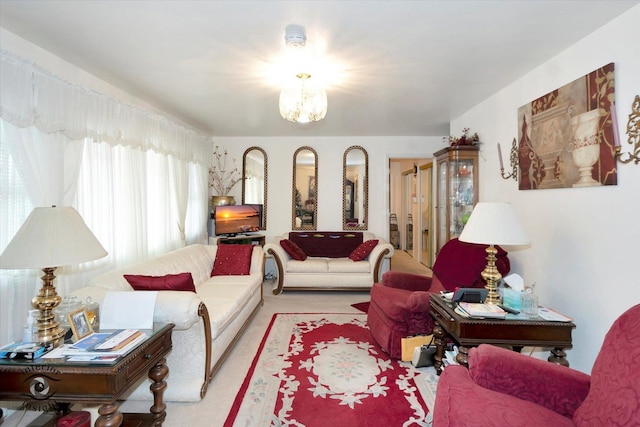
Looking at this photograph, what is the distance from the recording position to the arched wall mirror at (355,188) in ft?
19.2

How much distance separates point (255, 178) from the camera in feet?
19.5

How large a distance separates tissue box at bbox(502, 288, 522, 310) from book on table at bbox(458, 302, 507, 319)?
13 centimetres

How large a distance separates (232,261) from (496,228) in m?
2.92

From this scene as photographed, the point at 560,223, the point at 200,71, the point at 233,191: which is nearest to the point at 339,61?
the point at 200,71

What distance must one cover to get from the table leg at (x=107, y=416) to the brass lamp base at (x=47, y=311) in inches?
16.8

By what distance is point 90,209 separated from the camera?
9.23 feet

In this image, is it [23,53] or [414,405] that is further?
[23,53]

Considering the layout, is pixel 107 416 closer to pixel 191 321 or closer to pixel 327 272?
pixel 191 321

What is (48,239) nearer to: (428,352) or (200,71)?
(200,71)

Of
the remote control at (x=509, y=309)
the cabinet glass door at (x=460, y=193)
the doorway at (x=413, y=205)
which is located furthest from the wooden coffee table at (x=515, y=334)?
the doorway at (x=413, y=205)

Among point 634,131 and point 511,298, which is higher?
point 634,131

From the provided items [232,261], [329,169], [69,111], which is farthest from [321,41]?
[329,169]

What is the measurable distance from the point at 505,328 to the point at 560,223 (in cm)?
106

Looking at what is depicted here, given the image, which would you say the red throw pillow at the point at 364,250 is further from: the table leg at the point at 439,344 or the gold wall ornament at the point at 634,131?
the gold wall ornament at the point at 634,131
